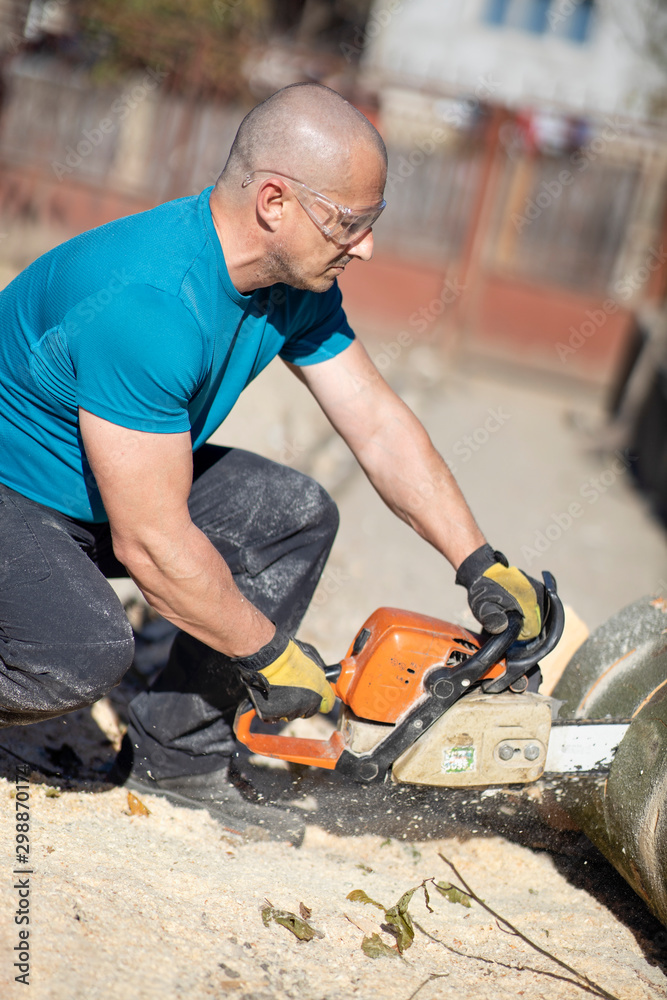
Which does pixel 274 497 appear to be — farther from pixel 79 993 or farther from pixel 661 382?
pixel 661 382

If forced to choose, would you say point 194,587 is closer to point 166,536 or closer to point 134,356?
→ point 166,536

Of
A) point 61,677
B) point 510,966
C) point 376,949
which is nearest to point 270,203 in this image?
point 61,677

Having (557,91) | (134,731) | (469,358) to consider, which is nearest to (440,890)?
(134,731)

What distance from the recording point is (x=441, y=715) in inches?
82.8

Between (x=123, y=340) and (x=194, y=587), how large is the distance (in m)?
0.55

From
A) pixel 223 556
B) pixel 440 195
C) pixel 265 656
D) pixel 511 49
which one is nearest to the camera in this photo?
pixel 265 656

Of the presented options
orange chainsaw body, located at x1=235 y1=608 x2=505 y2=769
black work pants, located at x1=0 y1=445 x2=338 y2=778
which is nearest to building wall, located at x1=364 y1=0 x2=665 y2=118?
black work pants, located at x1=0 y1=445 x2=338 y2=778

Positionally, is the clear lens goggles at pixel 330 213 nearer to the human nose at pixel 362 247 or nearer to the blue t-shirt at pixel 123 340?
the human nose at pixel 362 247

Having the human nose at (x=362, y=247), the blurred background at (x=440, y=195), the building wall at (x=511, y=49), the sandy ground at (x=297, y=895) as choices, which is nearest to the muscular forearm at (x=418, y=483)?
the human nose at (x=362, y=247)

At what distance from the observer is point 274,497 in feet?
8.06

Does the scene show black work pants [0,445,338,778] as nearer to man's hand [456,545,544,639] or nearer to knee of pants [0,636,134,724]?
knee of pants [0,636,134,724]

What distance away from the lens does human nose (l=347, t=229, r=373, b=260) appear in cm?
203

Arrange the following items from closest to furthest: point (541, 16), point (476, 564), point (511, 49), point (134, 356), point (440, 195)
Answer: point (134, 356)
point (476, 564)
point (440, 195)
point (511, 49)
point (541, 16)

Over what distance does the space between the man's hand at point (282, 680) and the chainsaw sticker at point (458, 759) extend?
1.11 ft
